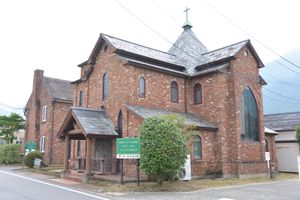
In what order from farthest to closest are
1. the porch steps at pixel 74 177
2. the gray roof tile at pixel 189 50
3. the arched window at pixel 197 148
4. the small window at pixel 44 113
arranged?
the small window at pixel 44 113
the gray roof tile at pixel 189 50
the arched window at pixel 197 148
the porch steps at pixel 74 177

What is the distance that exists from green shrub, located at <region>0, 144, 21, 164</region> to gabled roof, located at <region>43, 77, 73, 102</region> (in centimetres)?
682

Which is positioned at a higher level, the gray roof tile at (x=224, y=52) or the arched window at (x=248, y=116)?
the gray roof tile at (x=224, y=52)

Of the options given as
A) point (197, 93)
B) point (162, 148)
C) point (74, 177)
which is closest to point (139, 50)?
point (197, 93)

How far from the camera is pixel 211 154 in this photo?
2217cm

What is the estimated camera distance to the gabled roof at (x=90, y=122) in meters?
19.4

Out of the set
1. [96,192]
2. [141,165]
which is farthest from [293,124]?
[96,192]

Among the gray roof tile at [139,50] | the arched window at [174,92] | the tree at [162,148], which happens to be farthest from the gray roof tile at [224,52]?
the tree at [162,148]

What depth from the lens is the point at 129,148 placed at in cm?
1675

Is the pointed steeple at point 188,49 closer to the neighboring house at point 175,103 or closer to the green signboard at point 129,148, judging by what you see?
the neighboring house at point 175,103

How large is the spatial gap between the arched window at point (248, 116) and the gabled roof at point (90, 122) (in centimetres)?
939

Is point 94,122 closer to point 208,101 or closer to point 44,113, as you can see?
point 208,101

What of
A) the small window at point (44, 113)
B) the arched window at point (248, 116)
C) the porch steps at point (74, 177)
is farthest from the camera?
the small window at point (44, 113)

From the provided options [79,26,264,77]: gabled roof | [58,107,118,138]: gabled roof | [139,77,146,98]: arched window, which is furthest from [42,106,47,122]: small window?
[139,77,146,98]: arched window

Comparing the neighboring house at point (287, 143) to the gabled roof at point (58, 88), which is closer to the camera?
the neighboring house at point (287, 143)
